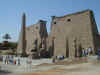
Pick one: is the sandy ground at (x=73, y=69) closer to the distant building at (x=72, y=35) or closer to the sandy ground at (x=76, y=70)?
the sandy ground at (x=76, y=70)

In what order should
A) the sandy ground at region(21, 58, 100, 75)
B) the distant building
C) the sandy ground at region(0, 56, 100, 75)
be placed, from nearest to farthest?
the sandy ground at region(21, 58, 100, 75) → the sandy ground at region(0, 56, 100, 75) → the distant building

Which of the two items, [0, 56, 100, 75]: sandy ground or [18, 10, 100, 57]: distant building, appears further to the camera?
[18, 10, 100, 57]: distant building

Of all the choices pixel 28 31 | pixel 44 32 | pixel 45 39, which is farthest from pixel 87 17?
pixel 28 31

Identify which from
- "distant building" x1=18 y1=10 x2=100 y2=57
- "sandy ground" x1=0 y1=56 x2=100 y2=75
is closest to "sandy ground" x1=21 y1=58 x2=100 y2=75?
"sandy ground" x1=0 y1=56 x2=100 y2=75

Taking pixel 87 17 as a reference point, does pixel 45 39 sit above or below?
below

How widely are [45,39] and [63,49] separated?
28.1ft

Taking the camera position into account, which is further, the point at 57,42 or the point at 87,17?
the point at 57,42

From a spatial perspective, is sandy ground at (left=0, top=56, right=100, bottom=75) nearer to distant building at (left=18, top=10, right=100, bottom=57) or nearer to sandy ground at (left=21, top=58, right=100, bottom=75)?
sandy ground at (left=21, top=58, right=100, bottom=75)

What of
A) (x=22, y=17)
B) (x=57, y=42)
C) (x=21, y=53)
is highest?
(x=22, y=17)

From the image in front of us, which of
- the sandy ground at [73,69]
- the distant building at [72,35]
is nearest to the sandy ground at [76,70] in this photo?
the sandy ground at [73,69]

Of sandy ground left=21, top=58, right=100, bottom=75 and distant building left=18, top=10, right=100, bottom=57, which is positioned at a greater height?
distant building left=18, top=10, right=100, bottom=57

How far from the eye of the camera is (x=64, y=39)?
30016 millimetres

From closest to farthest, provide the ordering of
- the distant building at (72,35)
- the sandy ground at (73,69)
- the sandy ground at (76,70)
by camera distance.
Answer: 1. the sandy ground at (76,70)
2. the sandy ground at (73,69)
3. the distant building at (72,35)

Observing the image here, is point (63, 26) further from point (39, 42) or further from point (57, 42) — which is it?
point (39, 42)
